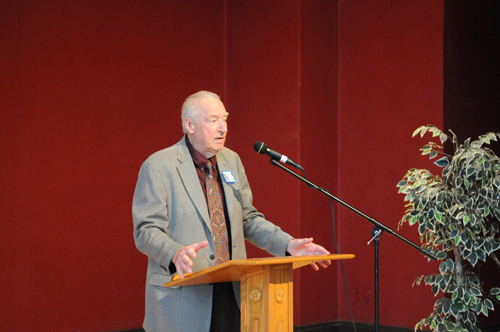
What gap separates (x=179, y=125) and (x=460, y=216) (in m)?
2.32

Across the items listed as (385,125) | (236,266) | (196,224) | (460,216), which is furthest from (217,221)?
(385,125)

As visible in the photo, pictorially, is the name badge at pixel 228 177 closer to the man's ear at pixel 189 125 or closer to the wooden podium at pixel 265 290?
the man's ear at pixel 189 125

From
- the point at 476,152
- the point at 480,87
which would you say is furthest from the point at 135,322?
the point at 480,87

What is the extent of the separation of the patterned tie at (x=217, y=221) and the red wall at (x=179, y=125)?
180cm

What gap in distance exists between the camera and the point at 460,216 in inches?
135

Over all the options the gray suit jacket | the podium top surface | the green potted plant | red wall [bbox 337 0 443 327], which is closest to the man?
the gray suit jacket

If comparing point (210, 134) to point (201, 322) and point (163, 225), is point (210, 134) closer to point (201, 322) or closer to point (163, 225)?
point (163, 225)

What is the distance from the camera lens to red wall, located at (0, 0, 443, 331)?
3.91m

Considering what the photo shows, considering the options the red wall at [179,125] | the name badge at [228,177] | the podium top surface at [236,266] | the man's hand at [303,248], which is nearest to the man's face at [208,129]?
the name badge at [228,177]

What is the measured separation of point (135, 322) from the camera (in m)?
4.35

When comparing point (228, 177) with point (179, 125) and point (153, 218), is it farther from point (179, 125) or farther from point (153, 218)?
point (179, 125)

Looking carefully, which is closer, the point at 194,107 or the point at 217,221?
the point at 217,221

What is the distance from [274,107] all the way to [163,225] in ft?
8.11

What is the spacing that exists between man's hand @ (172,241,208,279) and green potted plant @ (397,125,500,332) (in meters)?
1.87
